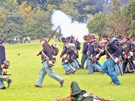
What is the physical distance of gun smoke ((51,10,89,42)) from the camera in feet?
187

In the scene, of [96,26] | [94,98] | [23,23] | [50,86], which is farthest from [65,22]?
[94,98]

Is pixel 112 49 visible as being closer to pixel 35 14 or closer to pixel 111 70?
pixel 111 70

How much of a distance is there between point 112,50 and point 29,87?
347 cm

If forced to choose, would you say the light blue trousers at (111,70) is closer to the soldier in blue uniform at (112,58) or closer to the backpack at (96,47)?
the soldier in blue uniform at (112,58)

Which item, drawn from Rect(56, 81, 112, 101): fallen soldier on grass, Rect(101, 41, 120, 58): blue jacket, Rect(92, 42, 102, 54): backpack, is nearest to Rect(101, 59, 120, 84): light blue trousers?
Rect(101, 41, 120, 58): blue jacket

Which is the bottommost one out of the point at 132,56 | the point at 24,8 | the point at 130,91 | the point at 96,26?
the point at 130,91

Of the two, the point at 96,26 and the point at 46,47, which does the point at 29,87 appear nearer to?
the point at 46,47

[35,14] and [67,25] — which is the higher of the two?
[35,14]

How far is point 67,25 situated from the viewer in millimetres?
59562

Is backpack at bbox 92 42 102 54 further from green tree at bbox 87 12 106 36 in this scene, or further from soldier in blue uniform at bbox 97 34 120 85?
green tree at bbox 87 12 106 36

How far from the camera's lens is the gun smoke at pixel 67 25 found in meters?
57.0

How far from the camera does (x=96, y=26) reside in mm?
48625

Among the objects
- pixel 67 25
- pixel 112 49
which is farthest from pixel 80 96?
pixel 67 25

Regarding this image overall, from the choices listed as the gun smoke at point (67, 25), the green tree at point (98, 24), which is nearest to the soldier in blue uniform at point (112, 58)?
the green tree at point (98, 24)
